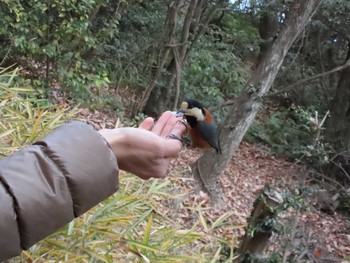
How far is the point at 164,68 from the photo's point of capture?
24.0 feet

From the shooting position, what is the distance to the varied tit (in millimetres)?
2375

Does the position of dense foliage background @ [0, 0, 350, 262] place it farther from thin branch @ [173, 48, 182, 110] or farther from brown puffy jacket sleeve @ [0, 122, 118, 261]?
brown puffy jacket sleeve @ [0, 122, 118, 261]

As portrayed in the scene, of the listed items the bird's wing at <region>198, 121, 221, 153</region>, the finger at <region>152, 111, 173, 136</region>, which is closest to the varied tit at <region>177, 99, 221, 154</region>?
the bird's wing at <region>198, 121, 221, 153</region>

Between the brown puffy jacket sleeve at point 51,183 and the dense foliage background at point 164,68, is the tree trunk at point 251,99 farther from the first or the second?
the brown puffy jacket sleeve at point 51,183

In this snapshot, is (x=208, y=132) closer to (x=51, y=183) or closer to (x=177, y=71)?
(x=51, y=183)

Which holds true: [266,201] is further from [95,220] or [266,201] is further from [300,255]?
[95,220]

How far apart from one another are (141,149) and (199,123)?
130 centimetres

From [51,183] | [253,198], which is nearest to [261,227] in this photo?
[51,183]

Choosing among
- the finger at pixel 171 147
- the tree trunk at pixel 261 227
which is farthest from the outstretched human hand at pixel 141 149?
the tree trunk at pixel 261 227

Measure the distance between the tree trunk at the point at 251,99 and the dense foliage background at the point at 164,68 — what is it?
241 mm

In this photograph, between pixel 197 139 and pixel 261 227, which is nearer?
pixel 197 139

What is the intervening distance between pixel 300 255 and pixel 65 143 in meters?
2.89

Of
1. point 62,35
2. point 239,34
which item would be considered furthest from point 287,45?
point 239,34

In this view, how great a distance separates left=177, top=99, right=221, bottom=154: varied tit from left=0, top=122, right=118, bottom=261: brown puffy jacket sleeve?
3.37 ft
